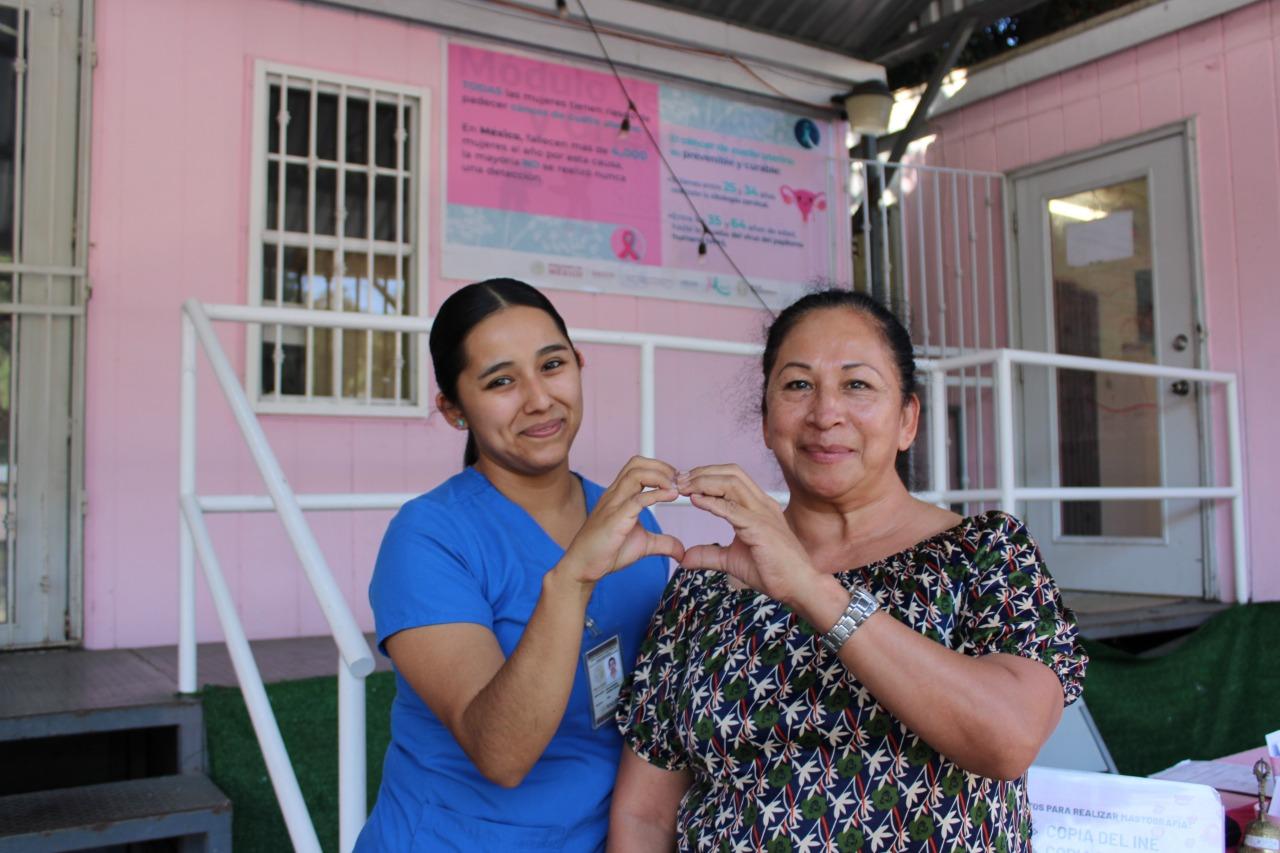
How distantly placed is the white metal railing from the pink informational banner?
4.14ft

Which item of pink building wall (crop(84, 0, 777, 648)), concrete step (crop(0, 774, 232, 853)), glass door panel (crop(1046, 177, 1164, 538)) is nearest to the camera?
concrete step (crop(0, 774, 232, 853))

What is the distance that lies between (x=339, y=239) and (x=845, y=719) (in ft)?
10.1

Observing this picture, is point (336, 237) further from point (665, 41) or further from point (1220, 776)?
point (1220, 776)

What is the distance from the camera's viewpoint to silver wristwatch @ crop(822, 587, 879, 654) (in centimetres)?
104

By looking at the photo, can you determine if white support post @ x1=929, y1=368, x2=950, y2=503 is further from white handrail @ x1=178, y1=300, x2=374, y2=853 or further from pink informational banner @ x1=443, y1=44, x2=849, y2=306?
white handrail @ x1=178, y1=300, x2=374, y2=853

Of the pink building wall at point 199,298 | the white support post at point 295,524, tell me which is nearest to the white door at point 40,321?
the pink building wall at point 199,298

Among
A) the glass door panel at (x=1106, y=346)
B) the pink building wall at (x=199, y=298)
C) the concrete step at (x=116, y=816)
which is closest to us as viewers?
the concrete step at (x=116, y=816)

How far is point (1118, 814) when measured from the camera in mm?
1331

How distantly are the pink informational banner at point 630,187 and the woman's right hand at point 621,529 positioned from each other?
114 inches

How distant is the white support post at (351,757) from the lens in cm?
136

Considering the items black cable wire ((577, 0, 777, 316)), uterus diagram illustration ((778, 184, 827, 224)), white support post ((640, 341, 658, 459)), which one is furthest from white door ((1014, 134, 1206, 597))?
white support post ((640, 341, 658, 459))

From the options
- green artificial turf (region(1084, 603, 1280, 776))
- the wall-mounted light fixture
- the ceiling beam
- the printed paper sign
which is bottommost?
green artificial turf (region(1084, 603, 1280, 776))

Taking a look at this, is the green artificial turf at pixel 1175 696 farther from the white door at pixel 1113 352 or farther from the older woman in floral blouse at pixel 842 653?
the older woman in floral blouse at pixel 842 653

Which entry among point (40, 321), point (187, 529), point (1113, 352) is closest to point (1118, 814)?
point (187, 529)
